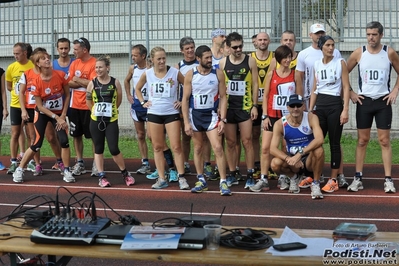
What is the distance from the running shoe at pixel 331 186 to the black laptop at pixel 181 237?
19.1 feet

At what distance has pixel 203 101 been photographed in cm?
1045

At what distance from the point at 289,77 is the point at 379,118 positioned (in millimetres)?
1374

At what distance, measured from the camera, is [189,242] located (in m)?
4.60

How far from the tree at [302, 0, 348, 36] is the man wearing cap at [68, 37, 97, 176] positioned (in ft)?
19.7

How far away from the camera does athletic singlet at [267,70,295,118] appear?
34.6ft

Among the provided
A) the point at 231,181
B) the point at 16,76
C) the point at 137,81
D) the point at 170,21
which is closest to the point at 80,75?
the point at 137,81

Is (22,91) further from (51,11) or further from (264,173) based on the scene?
(51,11)

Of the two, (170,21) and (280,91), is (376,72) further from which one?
(170,21)

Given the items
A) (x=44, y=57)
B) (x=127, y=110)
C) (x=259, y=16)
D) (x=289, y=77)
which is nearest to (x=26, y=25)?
(x=127, y=110)

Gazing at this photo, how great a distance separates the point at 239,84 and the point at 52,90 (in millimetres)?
3008

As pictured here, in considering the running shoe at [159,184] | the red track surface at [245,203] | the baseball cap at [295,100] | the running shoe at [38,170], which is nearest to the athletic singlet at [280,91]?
the baseball cap at [295,100]

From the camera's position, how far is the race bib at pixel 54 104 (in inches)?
460

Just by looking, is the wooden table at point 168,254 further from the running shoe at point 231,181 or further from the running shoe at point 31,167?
the running shoe at point 31,167

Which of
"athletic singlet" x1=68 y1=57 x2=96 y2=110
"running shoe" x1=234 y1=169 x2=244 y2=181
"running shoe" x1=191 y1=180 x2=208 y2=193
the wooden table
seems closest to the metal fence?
"athletic singlet" x1=68 y1=57 x2=96 y2=110
